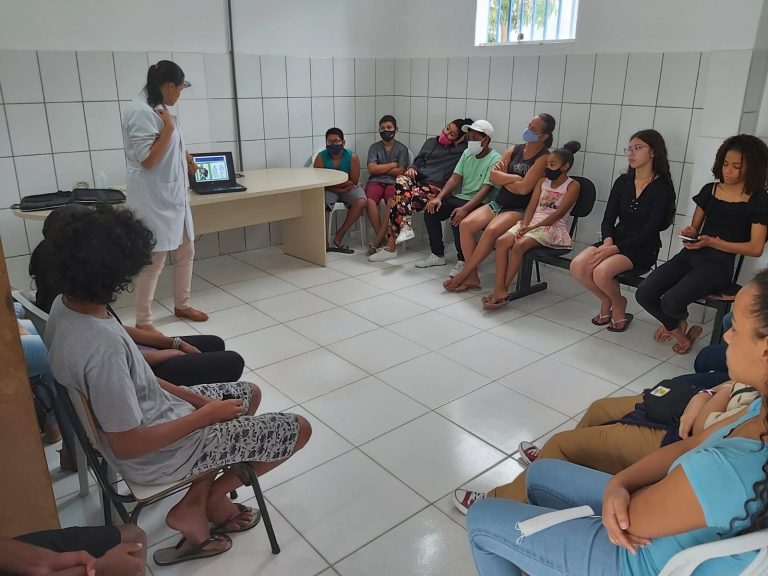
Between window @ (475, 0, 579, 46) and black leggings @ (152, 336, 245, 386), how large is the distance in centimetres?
327

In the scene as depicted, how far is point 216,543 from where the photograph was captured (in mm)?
1811

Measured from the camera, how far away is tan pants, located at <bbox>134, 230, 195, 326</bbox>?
3.22 meters

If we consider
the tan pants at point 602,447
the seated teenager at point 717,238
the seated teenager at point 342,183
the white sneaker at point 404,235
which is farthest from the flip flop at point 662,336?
the seated teenager at point 342,183

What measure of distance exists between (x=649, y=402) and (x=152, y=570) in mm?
1490

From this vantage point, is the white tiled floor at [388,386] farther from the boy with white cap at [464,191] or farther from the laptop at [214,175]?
the laptop at [214,175]

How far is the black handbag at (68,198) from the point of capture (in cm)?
330

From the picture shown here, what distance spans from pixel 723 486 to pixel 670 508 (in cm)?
9

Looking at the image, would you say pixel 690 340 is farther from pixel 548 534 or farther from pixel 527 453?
pixel 548 534

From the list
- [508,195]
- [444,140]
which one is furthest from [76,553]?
[444,140]

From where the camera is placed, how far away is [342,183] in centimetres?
473

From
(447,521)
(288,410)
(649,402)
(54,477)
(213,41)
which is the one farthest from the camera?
(213,41)

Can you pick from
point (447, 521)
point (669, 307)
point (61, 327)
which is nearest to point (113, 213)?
point (61, 327)

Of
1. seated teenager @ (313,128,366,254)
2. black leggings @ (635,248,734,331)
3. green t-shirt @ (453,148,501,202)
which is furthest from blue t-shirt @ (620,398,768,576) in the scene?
seated teenager @ (313,128,366,254)

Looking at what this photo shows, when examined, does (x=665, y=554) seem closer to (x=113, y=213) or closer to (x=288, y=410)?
(x=113, y=213)
